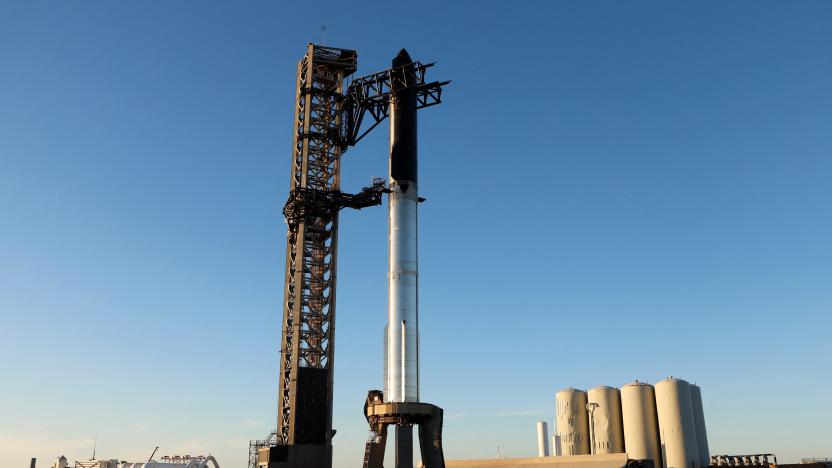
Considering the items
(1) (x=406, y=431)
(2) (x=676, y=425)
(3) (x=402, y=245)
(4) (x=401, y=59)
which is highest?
(4) (x=401, y=59)

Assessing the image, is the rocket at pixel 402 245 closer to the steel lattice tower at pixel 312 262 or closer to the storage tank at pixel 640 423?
the steel lattice tower at pixel 312 262

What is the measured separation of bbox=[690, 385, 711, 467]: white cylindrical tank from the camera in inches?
2839

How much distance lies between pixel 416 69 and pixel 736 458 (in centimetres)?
5111

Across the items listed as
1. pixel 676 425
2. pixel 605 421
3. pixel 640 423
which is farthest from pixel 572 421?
pixel 676 425

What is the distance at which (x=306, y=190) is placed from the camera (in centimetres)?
6372

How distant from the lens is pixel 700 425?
7344cm

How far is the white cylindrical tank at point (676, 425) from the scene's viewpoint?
7000 cm

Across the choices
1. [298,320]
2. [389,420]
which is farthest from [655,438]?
[298,320]

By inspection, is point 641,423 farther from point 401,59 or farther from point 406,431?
point 401,59

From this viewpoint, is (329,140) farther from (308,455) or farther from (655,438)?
(655,438)

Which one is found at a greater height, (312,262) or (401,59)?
(401,59)

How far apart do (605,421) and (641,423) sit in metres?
3.96

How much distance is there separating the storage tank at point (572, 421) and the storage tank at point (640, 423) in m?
4.66

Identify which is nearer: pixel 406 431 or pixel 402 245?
pixel 406 431
